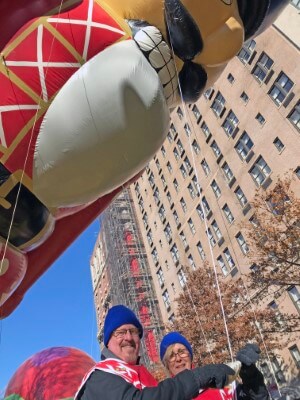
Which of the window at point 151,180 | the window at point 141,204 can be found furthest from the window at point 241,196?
the window at point 141,204

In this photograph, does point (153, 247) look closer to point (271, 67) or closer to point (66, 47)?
point (271, 67)

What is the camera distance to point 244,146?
21.8 meters

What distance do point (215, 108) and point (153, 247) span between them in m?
13.1

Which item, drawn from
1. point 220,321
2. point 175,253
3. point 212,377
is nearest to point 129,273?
point 175,253

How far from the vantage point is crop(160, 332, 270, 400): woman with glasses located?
193 centimetres

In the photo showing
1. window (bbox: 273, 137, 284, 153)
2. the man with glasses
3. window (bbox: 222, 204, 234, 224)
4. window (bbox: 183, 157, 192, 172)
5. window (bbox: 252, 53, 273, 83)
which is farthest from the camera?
window (bbox: 183, 157, 192, 172)

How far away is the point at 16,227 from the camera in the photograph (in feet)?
7.55

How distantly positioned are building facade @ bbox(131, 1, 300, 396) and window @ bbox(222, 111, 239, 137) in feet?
0.21

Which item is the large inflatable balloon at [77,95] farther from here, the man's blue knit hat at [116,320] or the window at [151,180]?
the window at [151,180]

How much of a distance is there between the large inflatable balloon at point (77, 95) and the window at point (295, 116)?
1687 cm

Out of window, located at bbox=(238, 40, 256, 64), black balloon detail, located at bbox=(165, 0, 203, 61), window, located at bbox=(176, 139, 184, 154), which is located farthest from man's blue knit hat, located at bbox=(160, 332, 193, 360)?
window, located at bbox=(176, 139, 184, 154)

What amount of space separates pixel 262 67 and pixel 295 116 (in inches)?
162

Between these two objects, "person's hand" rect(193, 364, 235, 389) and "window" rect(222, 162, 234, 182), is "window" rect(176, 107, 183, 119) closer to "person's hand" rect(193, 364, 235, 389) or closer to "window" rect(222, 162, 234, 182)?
"window" rect(222, 162, 234, 182)

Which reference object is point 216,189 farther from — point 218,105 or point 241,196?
point 218,105
